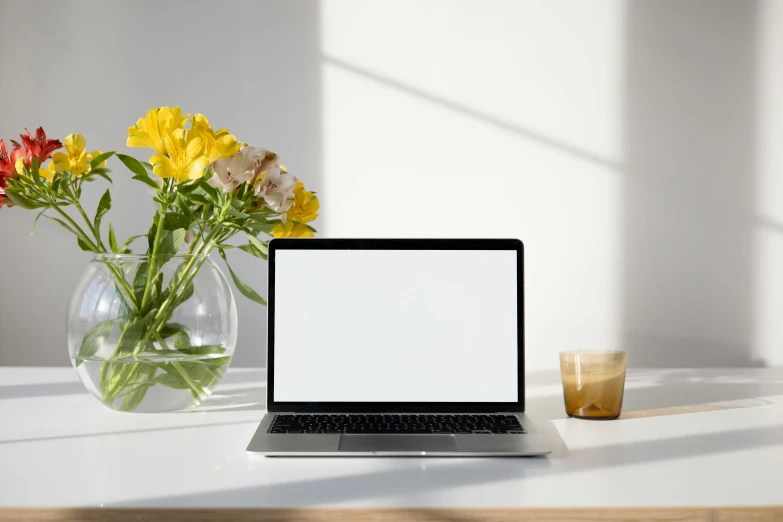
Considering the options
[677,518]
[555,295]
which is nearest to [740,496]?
[677,518]

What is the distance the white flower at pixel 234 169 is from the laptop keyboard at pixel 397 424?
0.99 ft

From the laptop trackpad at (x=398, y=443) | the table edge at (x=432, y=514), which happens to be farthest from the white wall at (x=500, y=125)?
the table edge at (x=432, y=514)

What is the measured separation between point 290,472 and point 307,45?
1763mm

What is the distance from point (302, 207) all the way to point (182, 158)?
19cm

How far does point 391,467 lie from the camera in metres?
0.70

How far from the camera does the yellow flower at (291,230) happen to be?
0.95 m

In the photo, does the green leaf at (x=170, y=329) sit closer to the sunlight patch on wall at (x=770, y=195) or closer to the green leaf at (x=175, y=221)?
the green leaf at (x=175, y=221)

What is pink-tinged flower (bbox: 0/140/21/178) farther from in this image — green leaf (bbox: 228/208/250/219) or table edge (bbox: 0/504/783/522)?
table edge (bbox: 0/504/783/522)

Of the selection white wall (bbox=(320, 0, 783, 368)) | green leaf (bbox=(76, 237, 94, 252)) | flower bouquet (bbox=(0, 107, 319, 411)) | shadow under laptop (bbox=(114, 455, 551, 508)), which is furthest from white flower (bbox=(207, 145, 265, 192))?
white wall (bbox=(320, 0, 783, 368))

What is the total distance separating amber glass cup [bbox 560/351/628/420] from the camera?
0.91 m

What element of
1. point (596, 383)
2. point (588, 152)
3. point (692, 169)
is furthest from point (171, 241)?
point (692, 169)

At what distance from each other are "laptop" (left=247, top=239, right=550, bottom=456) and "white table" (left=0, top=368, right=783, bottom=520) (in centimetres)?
8

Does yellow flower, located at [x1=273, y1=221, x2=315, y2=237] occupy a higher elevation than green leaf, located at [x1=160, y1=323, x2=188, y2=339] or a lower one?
higher

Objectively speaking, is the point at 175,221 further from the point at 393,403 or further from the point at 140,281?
the point at 393,403
